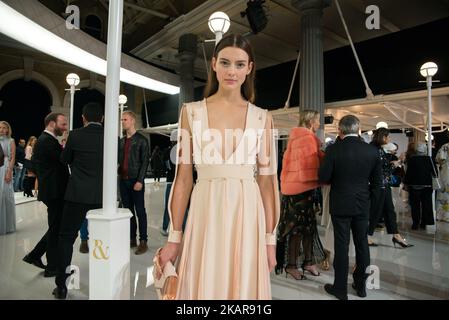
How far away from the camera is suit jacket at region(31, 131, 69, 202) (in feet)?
8.65

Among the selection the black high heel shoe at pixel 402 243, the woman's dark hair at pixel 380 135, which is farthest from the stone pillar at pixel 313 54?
the black high heel shoe at pixel 402 243

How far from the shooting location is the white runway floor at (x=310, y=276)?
242 centimetres

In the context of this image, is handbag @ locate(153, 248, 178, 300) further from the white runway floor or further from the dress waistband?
the white runway floor

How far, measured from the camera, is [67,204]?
2340mm

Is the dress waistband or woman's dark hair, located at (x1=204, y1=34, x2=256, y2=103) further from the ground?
woman's dark hair, located at (x1=204, y1=34, x2=256, y2=103)

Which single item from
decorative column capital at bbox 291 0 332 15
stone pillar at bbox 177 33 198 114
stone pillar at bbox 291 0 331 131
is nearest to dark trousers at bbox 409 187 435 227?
stone pillar at bbox 291 0 331 131

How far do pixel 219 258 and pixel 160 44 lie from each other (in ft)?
34.5

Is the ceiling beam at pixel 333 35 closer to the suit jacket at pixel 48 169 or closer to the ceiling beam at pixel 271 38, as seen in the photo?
the ceiling beam at pixel 271 38

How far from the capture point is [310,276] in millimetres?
2871

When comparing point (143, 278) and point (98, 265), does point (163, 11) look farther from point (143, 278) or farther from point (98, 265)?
point (98, 265)

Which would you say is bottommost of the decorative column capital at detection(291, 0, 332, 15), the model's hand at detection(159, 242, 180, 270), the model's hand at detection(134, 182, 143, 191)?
the model's hand at detection(159, 242, 180, 270)

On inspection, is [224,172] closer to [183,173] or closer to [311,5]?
[183,173]

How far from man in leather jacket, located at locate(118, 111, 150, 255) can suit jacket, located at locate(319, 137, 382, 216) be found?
6.99ft
